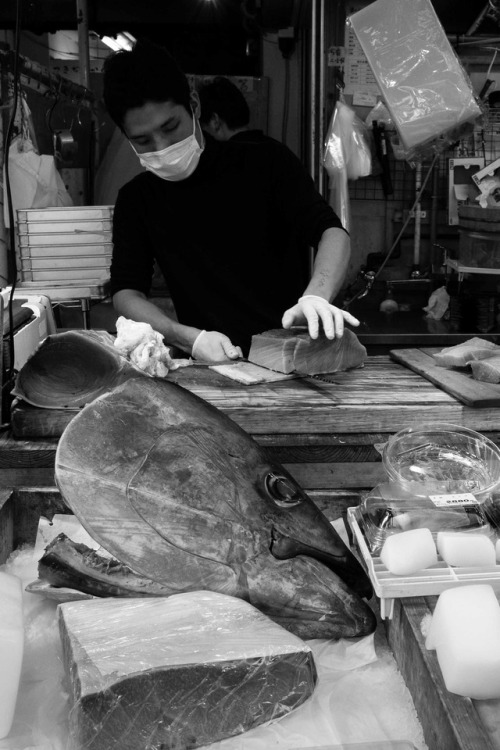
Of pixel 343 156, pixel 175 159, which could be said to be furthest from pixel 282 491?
pixel 343 156

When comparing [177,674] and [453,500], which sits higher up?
[453,500]

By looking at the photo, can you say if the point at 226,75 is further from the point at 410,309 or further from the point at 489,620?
the point at 489,620

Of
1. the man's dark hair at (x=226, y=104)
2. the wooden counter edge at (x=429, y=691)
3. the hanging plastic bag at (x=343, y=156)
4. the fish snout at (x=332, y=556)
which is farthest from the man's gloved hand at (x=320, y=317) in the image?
the man's dark hair at (x=226, y=104)

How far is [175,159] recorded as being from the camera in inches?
132

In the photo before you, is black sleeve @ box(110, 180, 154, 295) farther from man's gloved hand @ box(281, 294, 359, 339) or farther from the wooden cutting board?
the wooden cutting board

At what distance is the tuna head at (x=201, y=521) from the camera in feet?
4.50

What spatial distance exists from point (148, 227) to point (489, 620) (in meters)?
2.98

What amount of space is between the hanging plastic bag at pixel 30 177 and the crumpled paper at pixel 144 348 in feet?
7.70

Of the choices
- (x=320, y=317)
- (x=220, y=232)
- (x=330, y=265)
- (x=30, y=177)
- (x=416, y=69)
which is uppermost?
(x=416, y=69)

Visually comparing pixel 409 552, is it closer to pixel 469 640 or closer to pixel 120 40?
pixel 469 640

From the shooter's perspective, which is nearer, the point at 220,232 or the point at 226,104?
the point at 220,232

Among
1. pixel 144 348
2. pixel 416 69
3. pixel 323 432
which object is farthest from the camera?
pixel 416 69

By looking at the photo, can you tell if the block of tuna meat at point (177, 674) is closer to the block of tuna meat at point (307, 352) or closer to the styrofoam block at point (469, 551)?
the styrofoam block at point (469, 551)

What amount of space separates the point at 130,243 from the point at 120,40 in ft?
12.9
